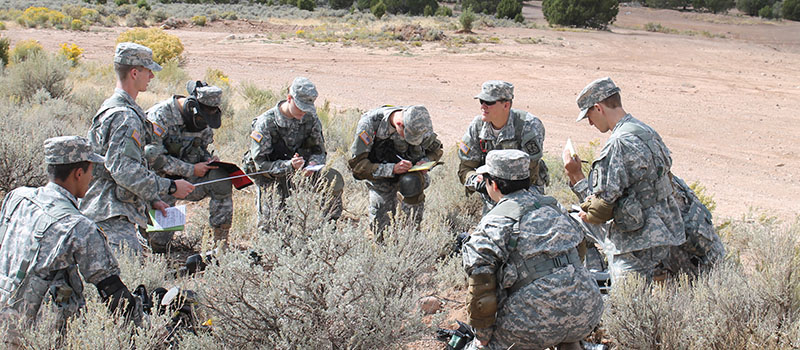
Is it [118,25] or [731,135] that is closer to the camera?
[731,135]

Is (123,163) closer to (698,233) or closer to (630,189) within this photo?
(630,189)

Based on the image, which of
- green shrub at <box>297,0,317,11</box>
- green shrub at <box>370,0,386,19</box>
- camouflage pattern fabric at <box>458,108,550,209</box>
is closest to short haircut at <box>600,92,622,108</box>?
camouflage pattern fabric at <box>458,108,550,209</box>

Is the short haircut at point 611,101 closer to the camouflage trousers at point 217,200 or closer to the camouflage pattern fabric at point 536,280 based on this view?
the camouflage pattern fabric at point 536,280

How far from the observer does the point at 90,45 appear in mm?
25062

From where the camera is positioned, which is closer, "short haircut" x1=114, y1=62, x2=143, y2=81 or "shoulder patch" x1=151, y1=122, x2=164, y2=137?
"short haircut" x1=114, y1=62, x2=143, y2=81

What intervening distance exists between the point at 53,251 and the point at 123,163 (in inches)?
54.0

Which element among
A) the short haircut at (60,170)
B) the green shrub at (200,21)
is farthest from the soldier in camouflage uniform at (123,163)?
the green shrub at (200,21)

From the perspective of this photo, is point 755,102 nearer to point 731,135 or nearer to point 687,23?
point 731,135

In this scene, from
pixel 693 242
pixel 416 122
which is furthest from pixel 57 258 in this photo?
pixel 693 242

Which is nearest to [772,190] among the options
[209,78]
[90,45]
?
[209,78]

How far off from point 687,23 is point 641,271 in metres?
43.7

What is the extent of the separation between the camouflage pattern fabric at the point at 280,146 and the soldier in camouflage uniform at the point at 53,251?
2.18 m

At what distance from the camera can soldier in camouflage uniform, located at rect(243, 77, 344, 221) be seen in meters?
5.58

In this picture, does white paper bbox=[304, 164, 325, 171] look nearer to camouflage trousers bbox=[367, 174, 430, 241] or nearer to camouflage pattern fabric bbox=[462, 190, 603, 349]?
camouflage trousers bbox=[367, 174, 430, 241]
